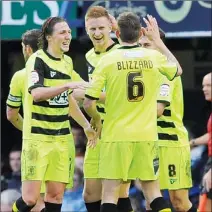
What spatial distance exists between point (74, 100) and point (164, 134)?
1.09 m

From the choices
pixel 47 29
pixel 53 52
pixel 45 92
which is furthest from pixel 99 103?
pixel 47 29

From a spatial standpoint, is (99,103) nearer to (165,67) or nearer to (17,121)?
(165,67)

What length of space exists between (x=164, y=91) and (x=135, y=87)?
991mm

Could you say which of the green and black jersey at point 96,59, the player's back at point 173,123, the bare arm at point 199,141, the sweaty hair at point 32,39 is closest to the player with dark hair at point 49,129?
the green and black jersey at point 96,59

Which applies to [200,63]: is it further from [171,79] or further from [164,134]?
[171,79]

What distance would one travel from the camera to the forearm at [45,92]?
11.0 metres

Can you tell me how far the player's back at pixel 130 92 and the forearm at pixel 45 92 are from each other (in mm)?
467

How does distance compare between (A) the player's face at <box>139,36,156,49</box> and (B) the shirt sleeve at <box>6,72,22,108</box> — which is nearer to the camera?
(A) the player's face at <box>139,36,156,49</box>

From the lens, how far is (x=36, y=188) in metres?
11.5

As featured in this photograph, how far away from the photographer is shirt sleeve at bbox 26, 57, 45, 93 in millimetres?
11219

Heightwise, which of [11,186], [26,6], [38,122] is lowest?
[11,186]

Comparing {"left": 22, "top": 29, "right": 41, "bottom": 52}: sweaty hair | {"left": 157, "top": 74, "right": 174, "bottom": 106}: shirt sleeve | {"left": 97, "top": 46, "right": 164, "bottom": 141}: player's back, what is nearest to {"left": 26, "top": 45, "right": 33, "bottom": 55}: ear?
{"left": 22, "top": 29, "right": 41, "bottom": 52}: sweaty hair

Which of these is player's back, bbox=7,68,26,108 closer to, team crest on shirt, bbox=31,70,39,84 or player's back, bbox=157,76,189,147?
team crest on shirt, bbox=31,70,39,84

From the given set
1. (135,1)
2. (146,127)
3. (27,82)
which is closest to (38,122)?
(27,82)
